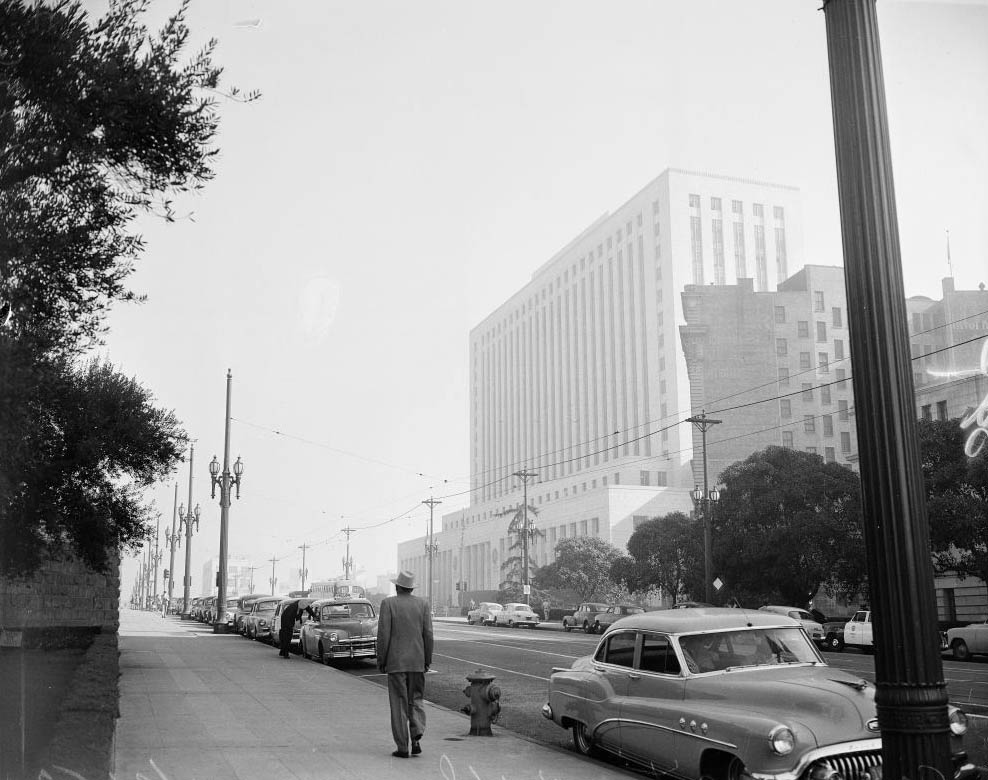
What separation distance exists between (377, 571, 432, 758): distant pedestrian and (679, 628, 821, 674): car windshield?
249 cm

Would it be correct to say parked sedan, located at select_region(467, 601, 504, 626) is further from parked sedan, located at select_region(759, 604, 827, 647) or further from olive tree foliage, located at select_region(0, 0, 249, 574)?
olive tree foliage, located at select_region(0, 0, 249, 574)

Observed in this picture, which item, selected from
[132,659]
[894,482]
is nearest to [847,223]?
[894,482]

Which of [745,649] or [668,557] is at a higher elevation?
[668,557]

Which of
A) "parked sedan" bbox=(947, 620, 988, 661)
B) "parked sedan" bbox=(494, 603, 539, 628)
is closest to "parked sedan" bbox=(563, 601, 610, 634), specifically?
"parked sedan" bbox=(494, 603, 539, 628)

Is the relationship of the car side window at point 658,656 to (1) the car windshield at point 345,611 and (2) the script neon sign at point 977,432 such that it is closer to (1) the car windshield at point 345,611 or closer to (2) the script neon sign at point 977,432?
(1) the car windshield at point 345,611

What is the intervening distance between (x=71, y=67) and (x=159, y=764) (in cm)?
582

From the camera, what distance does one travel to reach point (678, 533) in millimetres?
54094

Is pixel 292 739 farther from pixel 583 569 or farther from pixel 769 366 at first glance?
pixel 769 366

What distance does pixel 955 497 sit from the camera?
36.9 m

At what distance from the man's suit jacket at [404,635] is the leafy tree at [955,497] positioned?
1174 inches

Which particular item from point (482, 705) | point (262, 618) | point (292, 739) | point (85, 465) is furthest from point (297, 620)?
point (292, 739)

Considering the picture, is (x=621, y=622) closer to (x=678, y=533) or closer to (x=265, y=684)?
(x=265, y=684)

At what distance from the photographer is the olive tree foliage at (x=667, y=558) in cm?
5059

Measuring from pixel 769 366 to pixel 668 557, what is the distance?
44.4 m
